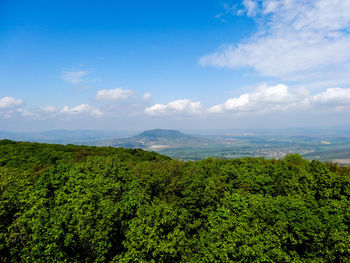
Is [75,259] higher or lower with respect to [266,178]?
lower

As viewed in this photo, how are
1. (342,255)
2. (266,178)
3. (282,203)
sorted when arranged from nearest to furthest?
(342,255) → (282,203) → (266,178)

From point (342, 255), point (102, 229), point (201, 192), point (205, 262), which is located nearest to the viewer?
point (205, 262)

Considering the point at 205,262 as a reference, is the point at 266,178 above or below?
above

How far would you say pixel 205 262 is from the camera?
57.3 feet

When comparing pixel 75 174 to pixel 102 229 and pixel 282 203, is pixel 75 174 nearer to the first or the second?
pixel 102 229

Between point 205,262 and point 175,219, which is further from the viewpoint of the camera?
point 175,219

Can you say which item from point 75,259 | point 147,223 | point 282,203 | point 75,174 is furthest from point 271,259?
point 75,174

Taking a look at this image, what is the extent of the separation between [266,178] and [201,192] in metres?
15.7

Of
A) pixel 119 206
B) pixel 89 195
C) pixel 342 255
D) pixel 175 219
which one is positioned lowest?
pixel 342 255

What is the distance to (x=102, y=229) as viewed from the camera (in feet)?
66.3

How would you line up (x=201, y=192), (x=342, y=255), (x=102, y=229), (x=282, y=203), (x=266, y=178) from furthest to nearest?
(x=266, y=178), (x=201, y=192), (x=282, y=203), (x=102, y=229), (x=342, y=255)

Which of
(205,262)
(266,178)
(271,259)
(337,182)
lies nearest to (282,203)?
(271,259)

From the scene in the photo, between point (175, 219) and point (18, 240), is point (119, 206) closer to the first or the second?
point (175, 219)

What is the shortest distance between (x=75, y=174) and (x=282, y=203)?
35457 millimetres
